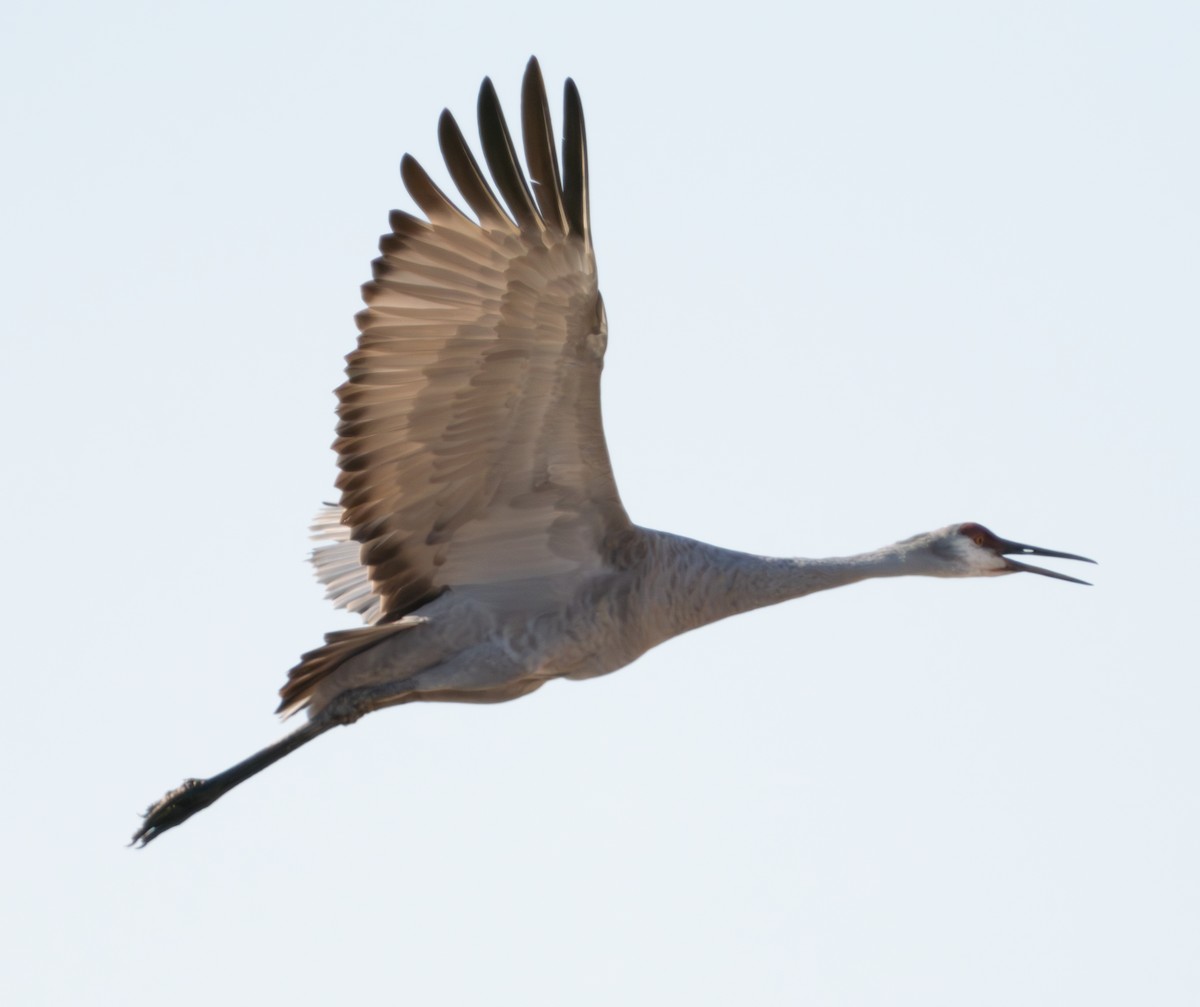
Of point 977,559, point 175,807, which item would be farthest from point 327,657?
point 977,559

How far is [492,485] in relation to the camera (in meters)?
10.0

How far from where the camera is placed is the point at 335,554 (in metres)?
12.8

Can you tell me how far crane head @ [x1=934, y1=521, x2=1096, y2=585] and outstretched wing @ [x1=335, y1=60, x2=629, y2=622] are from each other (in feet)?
7.30

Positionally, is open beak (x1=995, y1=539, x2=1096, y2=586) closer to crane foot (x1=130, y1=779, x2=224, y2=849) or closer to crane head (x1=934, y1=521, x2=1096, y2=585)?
crane head (x1=934, y1=521, x2=1096, y2=585)

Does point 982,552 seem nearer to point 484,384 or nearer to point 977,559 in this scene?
point 977,559

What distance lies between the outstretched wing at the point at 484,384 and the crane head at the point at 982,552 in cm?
222

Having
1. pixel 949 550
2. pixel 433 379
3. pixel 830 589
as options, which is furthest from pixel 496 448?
pixel 949 550

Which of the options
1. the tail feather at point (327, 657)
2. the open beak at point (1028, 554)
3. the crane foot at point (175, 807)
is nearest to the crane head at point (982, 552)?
the open beak at point (1028, 554)

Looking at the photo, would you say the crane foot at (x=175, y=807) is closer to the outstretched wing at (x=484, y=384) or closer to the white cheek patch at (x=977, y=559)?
the outstretched wing at (x=484, y=384)

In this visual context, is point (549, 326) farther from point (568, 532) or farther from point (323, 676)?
point (323, 676)

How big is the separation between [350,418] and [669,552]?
1845mm

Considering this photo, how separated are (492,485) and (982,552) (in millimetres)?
3122

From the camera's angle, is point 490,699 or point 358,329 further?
point 490,699

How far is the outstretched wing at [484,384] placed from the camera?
916cm
